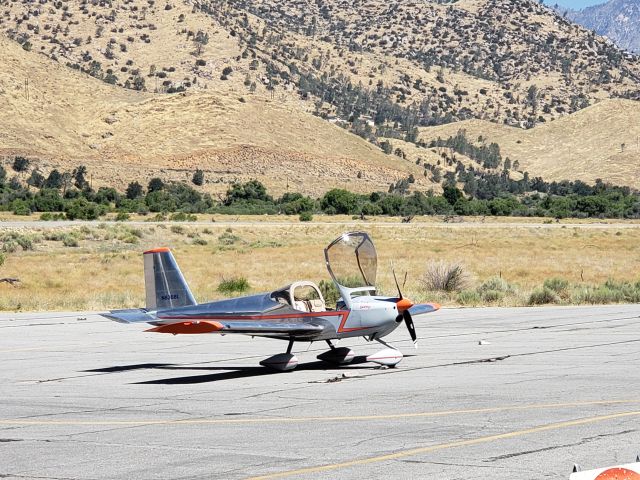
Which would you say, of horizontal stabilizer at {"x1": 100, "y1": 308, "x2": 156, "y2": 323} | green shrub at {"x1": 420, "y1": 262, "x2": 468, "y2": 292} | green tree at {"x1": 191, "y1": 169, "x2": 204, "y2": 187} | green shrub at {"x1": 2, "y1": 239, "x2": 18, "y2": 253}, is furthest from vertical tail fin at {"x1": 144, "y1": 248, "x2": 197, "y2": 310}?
green tree at {"x1": 191, "y1": 169, "x2": 204, "y2": 187}

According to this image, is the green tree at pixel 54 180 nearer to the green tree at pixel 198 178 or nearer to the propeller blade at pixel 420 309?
the green tree at pixel 198 178

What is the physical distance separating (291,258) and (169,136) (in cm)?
7000

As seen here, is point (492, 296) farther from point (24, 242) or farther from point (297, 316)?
point (24, 242)

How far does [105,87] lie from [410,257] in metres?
80.7

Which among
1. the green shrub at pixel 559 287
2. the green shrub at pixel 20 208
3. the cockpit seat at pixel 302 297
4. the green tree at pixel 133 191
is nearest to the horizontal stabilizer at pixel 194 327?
the cockpit seat at pixel 302 297

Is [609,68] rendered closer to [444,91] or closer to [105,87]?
[444,91]

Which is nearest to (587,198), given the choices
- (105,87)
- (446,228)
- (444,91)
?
(446,228)

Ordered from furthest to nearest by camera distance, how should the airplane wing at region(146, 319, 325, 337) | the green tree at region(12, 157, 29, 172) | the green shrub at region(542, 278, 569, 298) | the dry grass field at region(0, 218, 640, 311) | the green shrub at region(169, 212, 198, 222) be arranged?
the green tree at region(12, 157, 29, 172)
the green shrub at region(169, 212, 198, 222)
the dry grass field at region(0, 218, 640, 311)
the green shrub at region(542, 278, 569, 298)
the airplane wing at region(146, 319, 325, 337)

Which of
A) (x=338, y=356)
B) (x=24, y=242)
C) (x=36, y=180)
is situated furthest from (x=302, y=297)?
(x=36, y=180)

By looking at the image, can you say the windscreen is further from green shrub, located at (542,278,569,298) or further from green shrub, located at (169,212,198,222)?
green shrub, located at (169,212,198,222)

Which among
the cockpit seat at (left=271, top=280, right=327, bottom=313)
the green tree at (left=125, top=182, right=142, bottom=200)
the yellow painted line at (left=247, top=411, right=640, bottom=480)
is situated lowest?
the yellow painted line at (left=247, top=411, right=640, bottom=480)

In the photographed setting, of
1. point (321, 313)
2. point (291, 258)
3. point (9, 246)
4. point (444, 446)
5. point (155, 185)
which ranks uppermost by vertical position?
point (155, 185)

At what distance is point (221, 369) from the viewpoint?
59.9 feet

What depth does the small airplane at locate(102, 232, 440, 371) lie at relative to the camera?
16.8 meters
